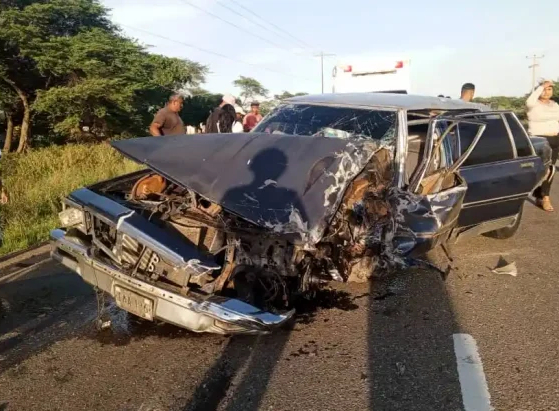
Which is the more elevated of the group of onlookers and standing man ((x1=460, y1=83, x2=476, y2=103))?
standing man ((x1=460, y1=83, x2=476, y2=103))

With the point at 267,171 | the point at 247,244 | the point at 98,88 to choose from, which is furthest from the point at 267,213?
the point at 98,88

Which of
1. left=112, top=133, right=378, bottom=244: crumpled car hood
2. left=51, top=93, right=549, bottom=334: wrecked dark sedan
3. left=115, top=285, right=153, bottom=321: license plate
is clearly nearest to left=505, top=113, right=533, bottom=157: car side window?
left=51, top=93, right=549, bottom=334: wrecked dark sedan

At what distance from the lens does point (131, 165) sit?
12828 mm

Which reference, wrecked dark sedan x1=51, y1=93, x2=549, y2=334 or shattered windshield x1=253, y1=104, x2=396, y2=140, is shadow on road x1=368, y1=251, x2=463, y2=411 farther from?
shattered windshield x1=253, y1=104, x2=396, y2=140

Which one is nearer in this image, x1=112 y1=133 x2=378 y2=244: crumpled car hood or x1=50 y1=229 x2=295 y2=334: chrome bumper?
x1=50 y1=229 x2=295 y2=334: chrome bumper

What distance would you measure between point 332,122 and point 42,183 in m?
7.33

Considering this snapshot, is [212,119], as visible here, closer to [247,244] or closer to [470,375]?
[247,244]

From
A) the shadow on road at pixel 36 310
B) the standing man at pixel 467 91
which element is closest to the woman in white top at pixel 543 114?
the standing man at pixel 467 91

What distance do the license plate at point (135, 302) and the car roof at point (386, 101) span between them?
3019 millimetres

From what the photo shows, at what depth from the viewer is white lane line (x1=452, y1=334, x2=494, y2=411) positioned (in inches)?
114

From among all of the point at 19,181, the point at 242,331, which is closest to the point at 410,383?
the point at 242,331

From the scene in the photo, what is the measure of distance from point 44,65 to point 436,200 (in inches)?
830

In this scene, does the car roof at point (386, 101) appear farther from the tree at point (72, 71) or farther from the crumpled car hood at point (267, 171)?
the tree at point (72, 71)

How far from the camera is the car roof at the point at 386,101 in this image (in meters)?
5.29
